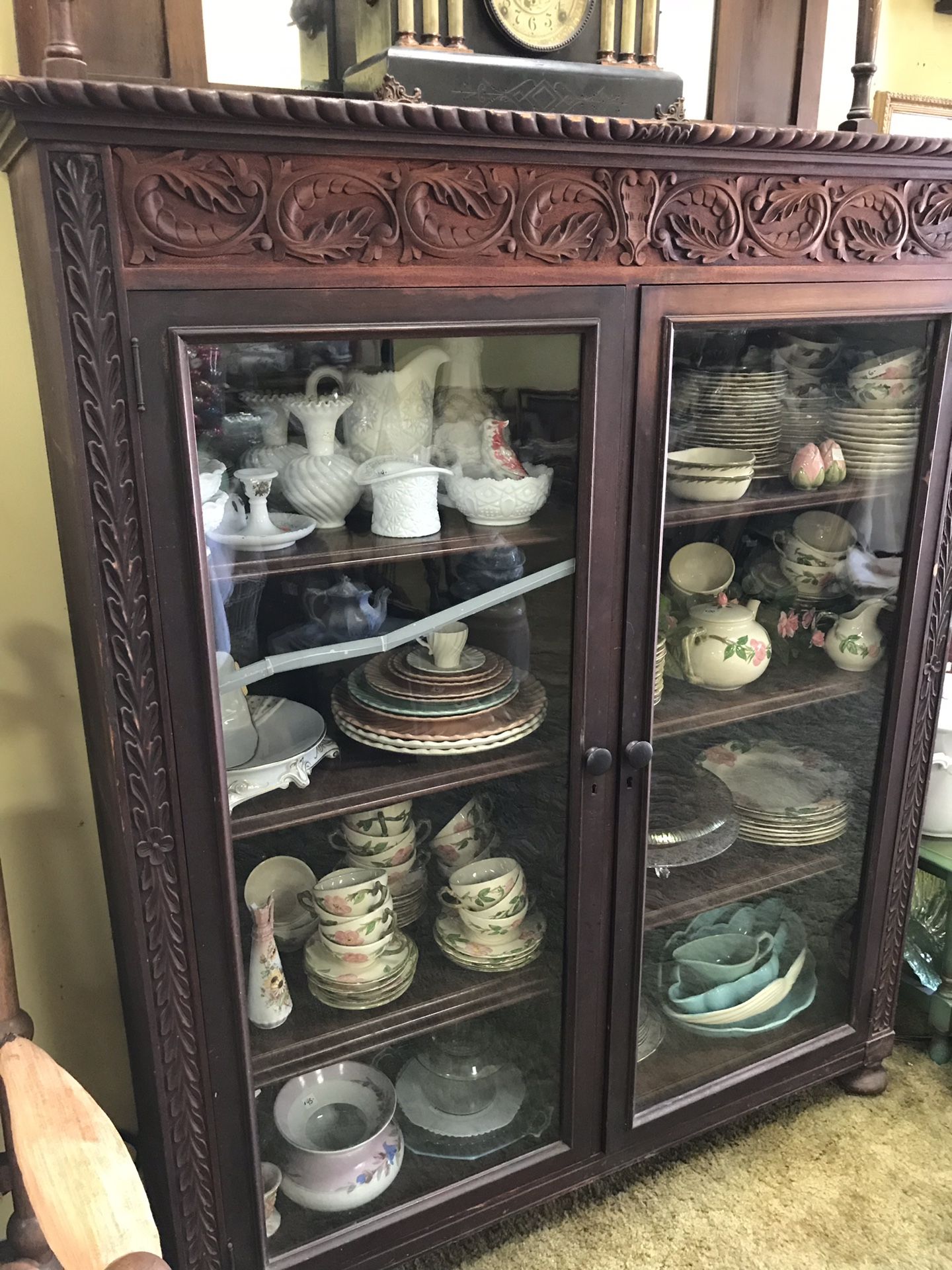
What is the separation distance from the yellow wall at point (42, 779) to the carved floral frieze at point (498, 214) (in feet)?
1.32

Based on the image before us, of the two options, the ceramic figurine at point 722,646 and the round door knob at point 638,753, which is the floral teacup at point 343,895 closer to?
the round door knob at point 638,753

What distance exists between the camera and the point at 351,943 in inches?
46.3

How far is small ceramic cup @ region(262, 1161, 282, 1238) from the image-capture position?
1146 millimetres

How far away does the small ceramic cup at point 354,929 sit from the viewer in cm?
117

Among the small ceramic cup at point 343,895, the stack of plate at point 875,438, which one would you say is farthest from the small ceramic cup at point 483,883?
the stack of plate at point 875,438

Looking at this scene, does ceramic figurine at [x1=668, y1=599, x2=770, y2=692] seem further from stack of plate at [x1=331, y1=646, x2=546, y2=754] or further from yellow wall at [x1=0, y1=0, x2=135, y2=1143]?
yellow wall at [x1=0, y1=0, x2=135, y2=1143]

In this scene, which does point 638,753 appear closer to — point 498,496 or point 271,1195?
point 498,496

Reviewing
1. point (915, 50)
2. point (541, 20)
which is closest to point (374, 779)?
point (541, 20)

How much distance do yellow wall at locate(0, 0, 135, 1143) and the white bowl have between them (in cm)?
50

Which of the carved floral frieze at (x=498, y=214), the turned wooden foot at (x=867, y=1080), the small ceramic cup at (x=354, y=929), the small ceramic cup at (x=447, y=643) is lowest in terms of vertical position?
the turned wooden foot at (x=867, y=1080)

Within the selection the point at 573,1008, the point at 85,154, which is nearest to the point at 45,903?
the point at 573,1008

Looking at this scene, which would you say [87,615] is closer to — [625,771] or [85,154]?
[85,154]

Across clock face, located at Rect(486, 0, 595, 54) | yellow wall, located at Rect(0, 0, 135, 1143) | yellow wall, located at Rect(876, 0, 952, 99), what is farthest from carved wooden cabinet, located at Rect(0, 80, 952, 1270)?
yellow wall, located at Rect(876, 0, 952, 99)

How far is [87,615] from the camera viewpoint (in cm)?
98
